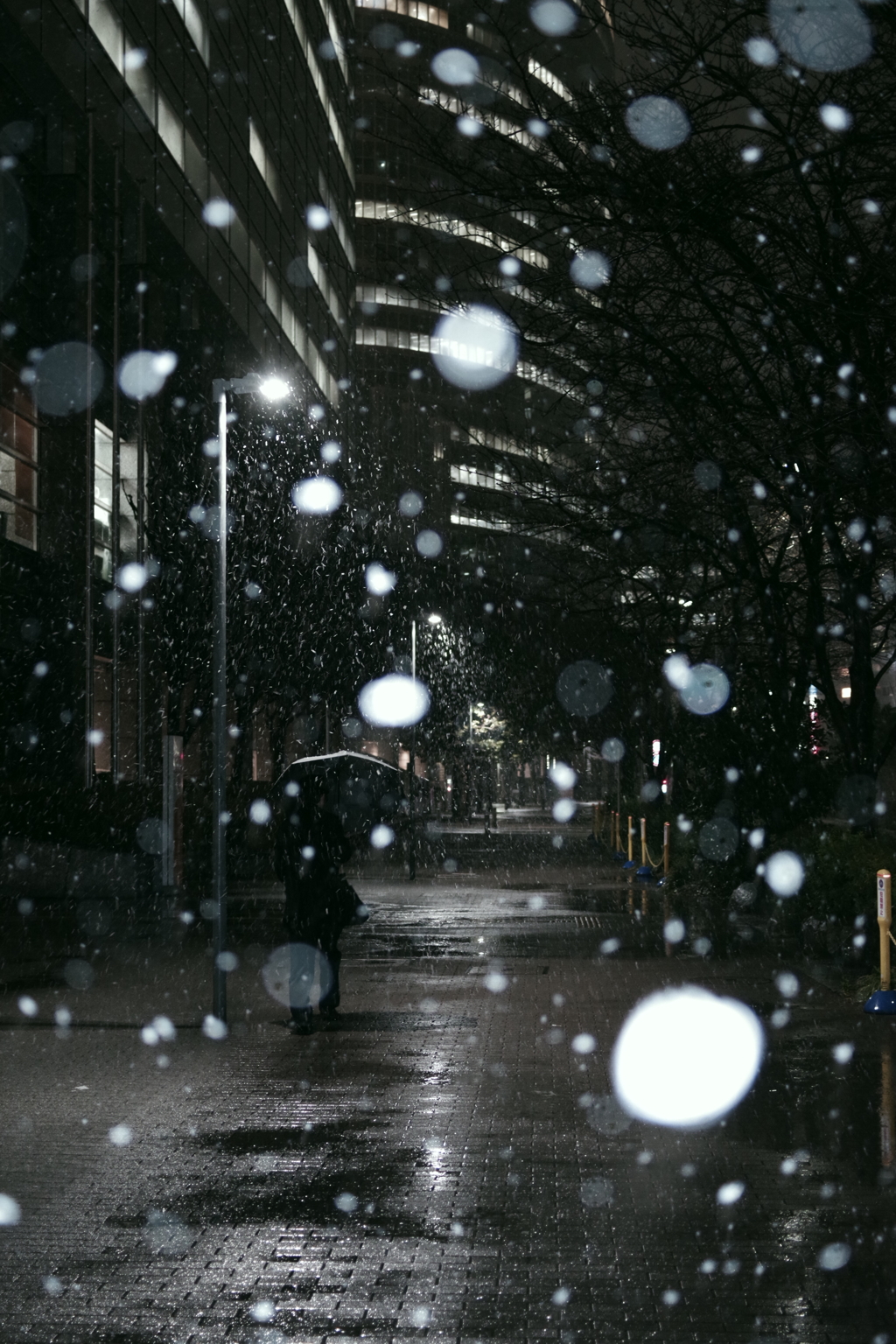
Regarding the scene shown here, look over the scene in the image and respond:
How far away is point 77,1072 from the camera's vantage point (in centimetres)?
1161

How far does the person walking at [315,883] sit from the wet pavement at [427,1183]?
0.65 meters

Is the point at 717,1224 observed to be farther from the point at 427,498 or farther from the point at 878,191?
the point at 427,498

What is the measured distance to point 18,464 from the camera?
33219 mm

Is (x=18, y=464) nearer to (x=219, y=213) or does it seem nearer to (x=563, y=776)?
(x=219, y=213)

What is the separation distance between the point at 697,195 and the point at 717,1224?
5.43 meters

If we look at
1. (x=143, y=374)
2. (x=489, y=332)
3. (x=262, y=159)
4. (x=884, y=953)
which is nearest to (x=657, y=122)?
(x=489, y=332)

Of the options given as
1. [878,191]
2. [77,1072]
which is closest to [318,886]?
[77,1072]

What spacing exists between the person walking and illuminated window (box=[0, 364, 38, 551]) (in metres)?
19.4

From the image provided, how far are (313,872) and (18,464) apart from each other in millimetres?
21324

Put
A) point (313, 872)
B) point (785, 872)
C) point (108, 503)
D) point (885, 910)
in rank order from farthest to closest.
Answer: point (108, 503) < point (785, 872) < point (313, 872) < point (885, 910)

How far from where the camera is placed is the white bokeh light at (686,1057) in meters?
10.3

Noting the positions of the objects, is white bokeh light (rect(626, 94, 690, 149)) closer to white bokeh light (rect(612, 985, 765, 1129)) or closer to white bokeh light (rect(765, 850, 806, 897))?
white bokeh light (rect(612, 985, 765, 1129))

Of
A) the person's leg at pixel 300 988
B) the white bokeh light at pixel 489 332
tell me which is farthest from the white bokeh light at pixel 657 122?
the person's leg at pixel 300 988

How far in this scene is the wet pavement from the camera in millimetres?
6055
